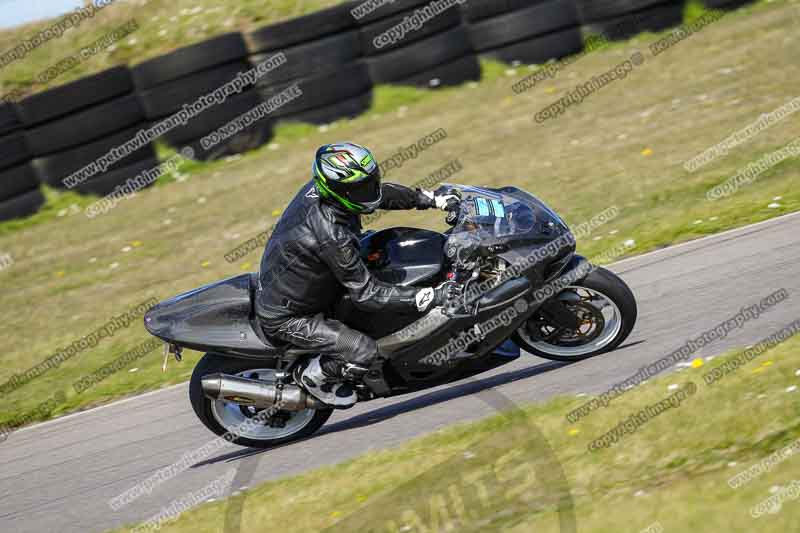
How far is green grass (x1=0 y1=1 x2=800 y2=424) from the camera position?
926 cm

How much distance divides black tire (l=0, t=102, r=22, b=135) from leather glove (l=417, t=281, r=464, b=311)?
9286 millimetres

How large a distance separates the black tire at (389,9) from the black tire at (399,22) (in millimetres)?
59

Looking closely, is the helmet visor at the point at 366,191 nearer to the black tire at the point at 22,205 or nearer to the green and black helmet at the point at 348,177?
the green and black helmet at the point at 348,177

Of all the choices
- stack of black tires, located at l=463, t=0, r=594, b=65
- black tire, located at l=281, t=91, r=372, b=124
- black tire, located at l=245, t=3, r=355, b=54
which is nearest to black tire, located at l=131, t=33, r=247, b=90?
black tire, located at l=245, t=3, r=355, b=54

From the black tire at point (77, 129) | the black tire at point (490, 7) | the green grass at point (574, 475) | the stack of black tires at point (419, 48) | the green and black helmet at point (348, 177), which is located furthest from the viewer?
the black tire at point (490, 7)

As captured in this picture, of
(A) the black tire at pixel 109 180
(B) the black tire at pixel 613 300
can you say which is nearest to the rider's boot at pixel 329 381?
(B) the black tire at pixel 613 300

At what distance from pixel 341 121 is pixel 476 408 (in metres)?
8.55

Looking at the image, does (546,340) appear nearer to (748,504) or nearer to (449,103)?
(748,504)

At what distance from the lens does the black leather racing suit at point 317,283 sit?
583 cm

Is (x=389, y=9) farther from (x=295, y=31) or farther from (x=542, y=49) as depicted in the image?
(x=542, y=49)

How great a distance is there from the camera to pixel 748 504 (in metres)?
4.30

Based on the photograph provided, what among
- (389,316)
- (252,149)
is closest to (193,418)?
(389,316)

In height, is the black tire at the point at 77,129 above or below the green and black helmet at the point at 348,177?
below

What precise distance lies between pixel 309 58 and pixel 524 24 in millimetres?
3352
